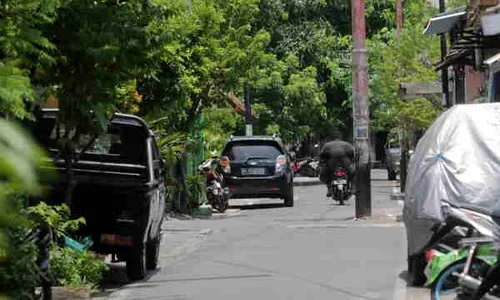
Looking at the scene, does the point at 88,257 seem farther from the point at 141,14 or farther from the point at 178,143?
the point at 178,143

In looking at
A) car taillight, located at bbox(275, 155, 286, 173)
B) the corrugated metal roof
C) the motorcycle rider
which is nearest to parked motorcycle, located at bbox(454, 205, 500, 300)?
the corrugated metal roof

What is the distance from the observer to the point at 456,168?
945 cm

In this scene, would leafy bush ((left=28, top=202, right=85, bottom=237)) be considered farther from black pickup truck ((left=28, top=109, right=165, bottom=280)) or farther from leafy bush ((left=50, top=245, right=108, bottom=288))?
black pickup truck ((left=28, top=109, right=165, bottom=280))

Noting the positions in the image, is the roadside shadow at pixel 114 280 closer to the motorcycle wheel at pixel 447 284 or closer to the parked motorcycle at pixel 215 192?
the motorcycle wheel at pixel 447 284

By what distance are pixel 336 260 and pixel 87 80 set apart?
16.0ft

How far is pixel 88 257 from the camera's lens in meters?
10.6

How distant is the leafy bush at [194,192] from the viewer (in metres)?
23.5

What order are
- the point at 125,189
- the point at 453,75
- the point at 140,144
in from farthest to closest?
the point at 453,75
the point at 140,144
the point at 125,189

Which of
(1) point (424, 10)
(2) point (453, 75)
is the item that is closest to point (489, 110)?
(2) point (453, 75)

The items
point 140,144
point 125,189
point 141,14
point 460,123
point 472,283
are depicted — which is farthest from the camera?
point 140,144

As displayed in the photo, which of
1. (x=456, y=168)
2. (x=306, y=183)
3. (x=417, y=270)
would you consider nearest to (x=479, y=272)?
(x=456, y=168)

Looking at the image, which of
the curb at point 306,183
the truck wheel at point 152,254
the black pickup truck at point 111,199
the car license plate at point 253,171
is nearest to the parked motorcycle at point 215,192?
the car license plate at point 253,171

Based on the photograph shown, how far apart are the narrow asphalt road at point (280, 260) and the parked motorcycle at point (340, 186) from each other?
2.93 m

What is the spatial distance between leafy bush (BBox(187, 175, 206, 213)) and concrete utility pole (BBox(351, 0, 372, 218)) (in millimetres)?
4596
